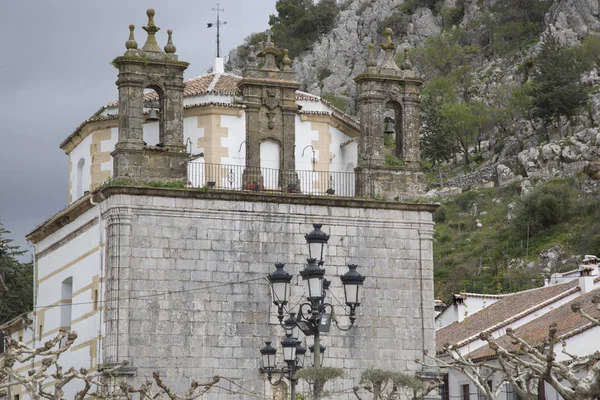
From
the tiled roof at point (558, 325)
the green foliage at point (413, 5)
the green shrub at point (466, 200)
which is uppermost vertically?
the green foliage at point (413, 5)

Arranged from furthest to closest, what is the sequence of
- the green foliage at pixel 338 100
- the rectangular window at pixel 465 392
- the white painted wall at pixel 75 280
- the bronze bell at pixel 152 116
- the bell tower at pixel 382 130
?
the green foliage at pixel 338 100 < the rectangular window at pixel 465 392 < the bell tower at pixel 382 130 < the bronze bell at pixel 152 116 < the white painted wall at pixel 75 280

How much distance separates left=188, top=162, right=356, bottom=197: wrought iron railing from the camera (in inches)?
1247

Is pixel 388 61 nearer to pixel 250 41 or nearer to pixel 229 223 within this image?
pixel 229 223

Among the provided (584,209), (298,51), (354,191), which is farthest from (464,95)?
(354,191)

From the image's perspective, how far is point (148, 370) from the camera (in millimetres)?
29422

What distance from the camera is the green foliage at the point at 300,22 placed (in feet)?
420

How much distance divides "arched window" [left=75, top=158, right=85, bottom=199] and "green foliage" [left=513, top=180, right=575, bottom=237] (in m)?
42.0

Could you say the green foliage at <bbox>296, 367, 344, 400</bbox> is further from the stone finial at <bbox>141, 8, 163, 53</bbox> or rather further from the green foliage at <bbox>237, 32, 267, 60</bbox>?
the green foliage at <bbox>237, 32, 267, 60</bbox>

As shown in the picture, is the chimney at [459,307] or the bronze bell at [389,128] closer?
the bronze bell at [389,128]

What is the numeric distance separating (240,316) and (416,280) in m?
4.27

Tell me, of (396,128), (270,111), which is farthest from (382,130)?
(270,111)

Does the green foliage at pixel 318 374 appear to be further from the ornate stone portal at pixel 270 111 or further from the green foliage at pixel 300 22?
the green foliage at pixel 300 22

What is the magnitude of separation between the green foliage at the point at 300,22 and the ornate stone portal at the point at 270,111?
9421 cm

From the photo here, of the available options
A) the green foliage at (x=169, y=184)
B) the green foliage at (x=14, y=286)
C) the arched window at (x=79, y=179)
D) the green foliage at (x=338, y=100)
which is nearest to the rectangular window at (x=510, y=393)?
the green foliage at (x=169, y=184)
